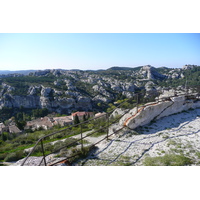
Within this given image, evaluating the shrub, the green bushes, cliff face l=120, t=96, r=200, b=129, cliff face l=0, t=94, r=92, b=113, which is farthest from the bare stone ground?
cliff face l=0, t=94, r=92, b=113

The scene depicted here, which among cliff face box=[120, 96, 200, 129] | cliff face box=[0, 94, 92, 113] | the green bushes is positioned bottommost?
cliff face box=[0, 94, 92, 113]

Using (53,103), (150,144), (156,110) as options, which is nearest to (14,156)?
(150,144)

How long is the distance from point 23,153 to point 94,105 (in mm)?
74495

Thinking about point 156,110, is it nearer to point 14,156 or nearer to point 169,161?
point 169,161

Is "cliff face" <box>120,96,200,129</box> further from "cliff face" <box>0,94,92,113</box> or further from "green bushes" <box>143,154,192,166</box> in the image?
"cliff face" <box>0,94,92,113</box>

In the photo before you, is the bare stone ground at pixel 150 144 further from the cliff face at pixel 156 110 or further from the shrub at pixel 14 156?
the shrub at pixel 14 156

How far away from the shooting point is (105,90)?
92000 mm

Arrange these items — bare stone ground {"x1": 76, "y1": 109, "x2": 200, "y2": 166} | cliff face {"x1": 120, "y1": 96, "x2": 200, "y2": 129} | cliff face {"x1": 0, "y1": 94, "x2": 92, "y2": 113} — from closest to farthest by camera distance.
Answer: bare stone ground {"x1": 76, "y1": 109, "x2": 200, "y2": 166}
cliff face {"x1": 120, "y1": 96, "x2": 200, "y2": 129}
cliff face {"x1": 0, "y1": 94, "x2": 92, "y2": 113}

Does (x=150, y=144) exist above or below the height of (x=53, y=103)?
above

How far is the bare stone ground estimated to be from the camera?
4043mm

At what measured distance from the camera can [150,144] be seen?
15.7 feet

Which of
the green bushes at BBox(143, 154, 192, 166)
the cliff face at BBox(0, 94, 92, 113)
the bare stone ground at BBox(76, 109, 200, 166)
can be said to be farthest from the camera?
the cliff face at BBox(0, 94, 92, 113)

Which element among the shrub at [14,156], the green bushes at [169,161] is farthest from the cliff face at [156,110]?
the shrub at [14,156]

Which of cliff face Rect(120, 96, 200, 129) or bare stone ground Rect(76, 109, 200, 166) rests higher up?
cliff face Rect(120, 96, 200, 129)
